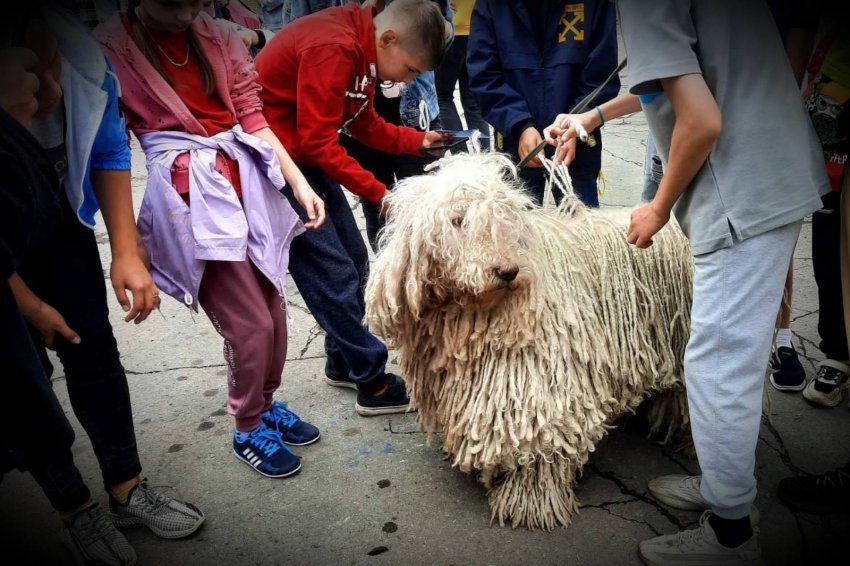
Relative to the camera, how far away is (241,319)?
213 cm

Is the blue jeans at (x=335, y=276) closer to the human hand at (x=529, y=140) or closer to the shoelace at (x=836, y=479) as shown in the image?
the human hand at (x=529, y=140)

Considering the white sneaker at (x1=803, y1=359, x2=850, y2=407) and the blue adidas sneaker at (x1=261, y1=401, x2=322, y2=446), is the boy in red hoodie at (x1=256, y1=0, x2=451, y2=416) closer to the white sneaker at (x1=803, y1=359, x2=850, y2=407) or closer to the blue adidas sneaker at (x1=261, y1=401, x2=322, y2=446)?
the blue adidas sneaker at (x1=261, y1=401, x2=322, y2=446)

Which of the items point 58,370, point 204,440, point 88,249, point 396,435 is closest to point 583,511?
point 396,435

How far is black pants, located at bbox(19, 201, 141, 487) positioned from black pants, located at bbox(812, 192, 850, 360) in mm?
2626

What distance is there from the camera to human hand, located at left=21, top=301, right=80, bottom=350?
1642 millimetres

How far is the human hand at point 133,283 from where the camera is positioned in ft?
5.99

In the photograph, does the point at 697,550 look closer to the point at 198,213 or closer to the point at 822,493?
the point at 822,493

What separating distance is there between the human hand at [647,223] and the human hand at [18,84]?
1.51 metres

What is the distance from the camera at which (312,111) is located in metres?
2.26

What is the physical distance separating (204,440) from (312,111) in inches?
56.2

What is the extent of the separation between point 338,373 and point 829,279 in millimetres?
2134

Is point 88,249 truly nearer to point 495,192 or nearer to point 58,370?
point 495,192

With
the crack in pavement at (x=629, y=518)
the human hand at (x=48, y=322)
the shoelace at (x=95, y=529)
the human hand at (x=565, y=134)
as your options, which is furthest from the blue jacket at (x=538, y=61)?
the shoelace at (x=95, y=529)

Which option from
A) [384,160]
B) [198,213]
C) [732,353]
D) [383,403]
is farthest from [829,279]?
[198,213]
